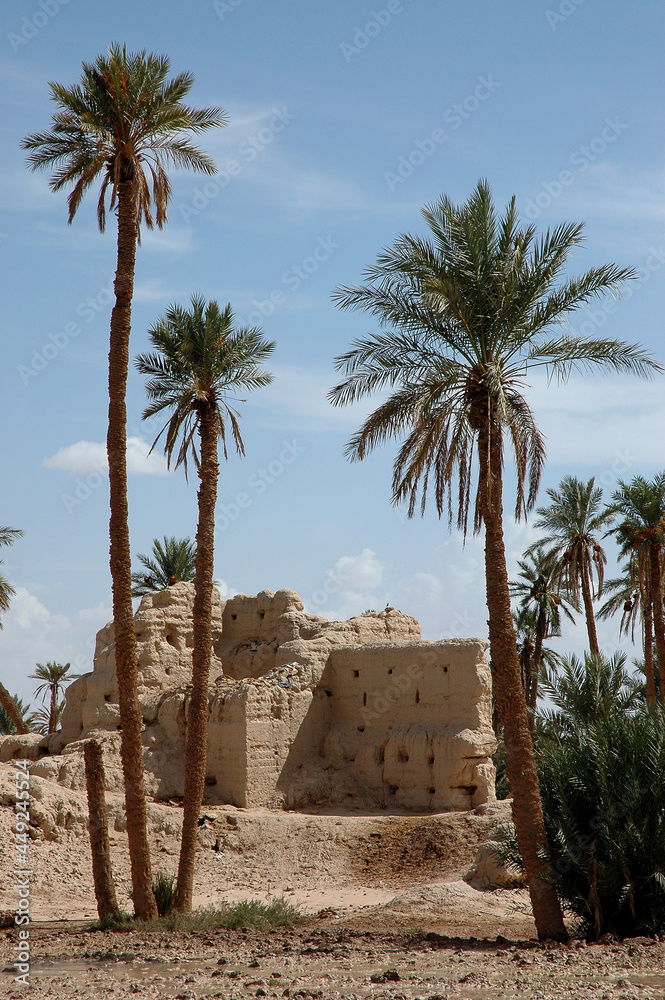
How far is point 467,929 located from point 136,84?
555 inches

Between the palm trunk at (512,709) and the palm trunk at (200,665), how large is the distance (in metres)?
5.62

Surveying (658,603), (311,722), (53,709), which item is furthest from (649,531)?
(53,709)

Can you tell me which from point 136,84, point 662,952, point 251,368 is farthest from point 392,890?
point 136,84

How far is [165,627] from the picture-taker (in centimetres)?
2586

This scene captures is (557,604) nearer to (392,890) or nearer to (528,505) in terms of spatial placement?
(392,890)

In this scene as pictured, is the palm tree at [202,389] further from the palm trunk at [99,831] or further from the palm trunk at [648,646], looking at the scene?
the palm trunk at [648,646]

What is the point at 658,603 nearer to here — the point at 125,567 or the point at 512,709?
the point at 512,709

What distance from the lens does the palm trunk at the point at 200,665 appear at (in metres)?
16.2

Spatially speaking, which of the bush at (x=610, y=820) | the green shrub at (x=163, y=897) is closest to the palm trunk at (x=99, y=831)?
the green shrub at (x=163, y=897)

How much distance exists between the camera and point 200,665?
1716 centimetres

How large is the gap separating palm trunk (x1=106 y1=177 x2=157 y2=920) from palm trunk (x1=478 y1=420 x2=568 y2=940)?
5.53 metres

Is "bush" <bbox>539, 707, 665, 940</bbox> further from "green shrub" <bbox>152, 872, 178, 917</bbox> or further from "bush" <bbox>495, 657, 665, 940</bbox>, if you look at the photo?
"green shrub" <bbox>152, 872, 178, 917</bbox>

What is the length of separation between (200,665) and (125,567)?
8.42 ft

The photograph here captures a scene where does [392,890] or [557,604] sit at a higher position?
[557,604]
